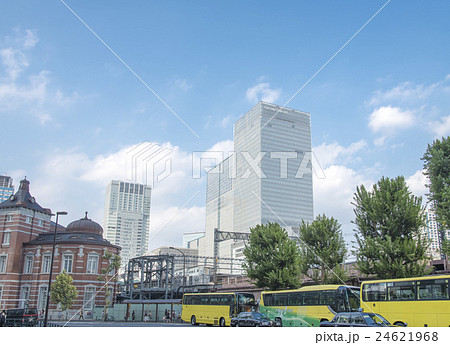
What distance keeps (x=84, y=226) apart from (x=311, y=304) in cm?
4402

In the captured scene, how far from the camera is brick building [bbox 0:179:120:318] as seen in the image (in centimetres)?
5631

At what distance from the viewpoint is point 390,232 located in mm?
29844

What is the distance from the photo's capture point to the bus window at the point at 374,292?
24.6 metres

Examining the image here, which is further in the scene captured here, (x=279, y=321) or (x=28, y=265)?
(x=28, y=265)

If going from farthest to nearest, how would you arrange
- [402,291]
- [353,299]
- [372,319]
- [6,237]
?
[6,237] < [353,299] < [402,291] < [372,319]

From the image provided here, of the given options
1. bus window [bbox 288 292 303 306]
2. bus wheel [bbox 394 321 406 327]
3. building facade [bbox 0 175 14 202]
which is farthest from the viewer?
building facade [bbox 0 175 14 202]

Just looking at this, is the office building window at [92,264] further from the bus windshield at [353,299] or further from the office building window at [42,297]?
the bus windshield at [353,299]

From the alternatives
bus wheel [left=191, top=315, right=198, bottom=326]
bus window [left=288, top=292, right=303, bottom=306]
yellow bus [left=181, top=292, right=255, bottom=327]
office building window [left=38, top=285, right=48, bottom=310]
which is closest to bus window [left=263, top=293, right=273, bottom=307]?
yellow bus [left=181, top=292, right=255, bottom=327]

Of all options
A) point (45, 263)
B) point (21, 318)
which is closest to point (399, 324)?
point (21, 318)

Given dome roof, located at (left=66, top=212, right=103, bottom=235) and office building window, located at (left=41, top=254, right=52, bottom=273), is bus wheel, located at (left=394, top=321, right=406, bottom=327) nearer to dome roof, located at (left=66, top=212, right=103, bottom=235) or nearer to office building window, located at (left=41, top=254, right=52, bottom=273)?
office building window, located at (left=41, top=254, right=52, bottom=273)

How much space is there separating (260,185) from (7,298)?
11339 centimetres

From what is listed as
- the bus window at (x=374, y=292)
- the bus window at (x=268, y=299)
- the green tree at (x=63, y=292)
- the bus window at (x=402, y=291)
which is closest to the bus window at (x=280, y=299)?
the bus window at (x=268, y=299)

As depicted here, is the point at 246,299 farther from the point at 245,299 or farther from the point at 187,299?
the point at 187,299

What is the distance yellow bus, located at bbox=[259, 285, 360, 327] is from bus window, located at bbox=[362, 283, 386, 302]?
141 centimetres
